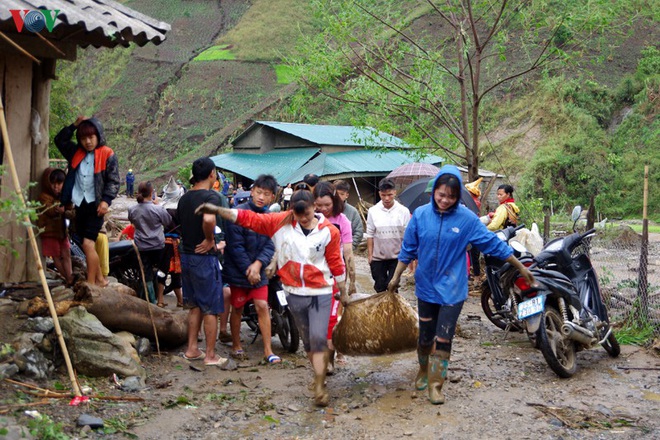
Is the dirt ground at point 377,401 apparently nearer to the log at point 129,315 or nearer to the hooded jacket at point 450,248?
the log at point 129,315

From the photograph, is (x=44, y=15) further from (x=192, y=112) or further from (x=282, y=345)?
(x=192, y=112)

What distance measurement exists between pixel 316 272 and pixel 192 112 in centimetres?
5368

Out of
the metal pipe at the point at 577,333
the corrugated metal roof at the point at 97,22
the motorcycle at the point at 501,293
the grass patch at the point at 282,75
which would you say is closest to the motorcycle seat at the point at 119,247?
the corrugated metal roof at the point at 97,22

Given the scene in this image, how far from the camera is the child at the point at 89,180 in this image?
19.9 feet

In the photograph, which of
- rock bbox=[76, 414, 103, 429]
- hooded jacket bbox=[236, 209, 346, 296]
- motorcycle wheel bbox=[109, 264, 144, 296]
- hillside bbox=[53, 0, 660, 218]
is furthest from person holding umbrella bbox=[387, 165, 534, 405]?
hillside bbox=[53, 0, 660, 218]

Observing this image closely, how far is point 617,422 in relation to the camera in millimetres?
4887

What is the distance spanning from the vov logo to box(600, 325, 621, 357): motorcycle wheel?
225 inches

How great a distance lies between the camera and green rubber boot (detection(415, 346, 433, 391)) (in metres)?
5.53

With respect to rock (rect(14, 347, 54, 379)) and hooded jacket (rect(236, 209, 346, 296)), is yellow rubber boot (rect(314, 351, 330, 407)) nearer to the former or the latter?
hooded jacket (rect(236, 209, 346, 296))

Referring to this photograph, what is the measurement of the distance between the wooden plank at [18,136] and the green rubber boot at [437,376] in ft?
12.0

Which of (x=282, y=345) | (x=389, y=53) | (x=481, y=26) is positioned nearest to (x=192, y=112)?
(x=481, y=26)

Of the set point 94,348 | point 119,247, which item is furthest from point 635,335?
point 119,247

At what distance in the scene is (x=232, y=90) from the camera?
57.6 metres

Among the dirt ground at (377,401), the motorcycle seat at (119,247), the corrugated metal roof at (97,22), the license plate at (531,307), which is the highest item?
the corrugated metal roof at (97,22)
